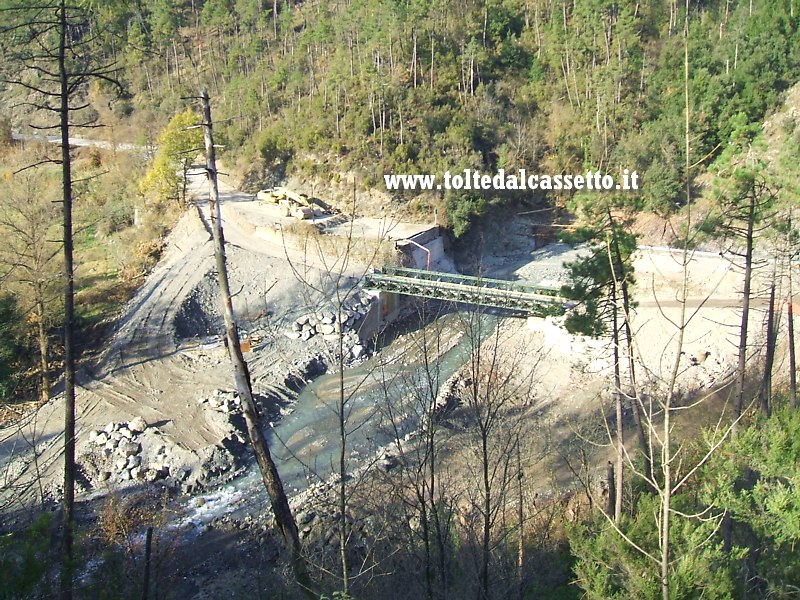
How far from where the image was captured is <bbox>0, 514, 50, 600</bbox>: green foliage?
5465 millimetres

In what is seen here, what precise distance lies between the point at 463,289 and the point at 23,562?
15828 millimetres

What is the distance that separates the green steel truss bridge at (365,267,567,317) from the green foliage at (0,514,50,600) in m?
12.8

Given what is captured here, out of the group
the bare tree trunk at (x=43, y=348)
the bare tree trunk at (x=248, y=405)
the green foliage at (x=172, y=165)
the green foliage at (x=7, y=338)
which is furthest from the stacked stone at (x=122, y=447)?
the green foliage at (x=172, y=165)

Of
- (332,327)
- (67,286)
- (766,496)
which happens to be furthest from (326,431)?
(766,496)

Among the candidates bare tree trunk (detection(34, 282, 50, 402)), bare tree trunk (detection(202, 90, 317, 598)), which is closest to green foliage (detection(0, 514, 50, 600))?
bare tree trunk (detection(202, 90, 317, 598))

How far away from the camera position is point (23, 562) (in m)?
5.62

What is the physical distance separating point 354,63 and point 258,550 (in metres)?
24.9

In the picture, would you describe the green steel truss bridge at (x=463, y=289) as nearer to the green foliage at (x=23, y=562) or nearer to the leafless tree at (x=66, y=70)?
the leafless tree at (x=66, y=70)

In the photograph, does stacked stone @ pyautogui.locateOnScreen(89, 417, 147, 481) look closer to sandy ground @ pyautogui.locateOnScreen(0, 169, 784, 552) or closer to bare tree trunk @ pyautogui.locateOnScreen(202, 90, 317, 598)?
sandy ground @ pyautogui.locateOnScreen(0, 169, 784, 552)

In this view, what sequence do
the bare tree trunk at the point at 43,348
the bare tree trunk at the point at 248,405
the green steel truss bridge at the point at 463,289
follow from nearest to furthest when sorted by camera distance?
the bare tree trunk at the point at 248,405 < the bare tree trunk at the point at 43,348 < the green steel truss bridge at the point at 463,289

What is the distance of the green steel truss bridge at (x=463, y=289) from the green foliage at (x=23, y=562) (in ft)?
42.0

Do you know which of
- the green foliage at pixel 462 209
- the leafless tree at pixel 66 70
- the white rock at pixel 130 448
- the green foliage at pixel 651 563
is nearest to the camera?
the green foliage at pixel 651 563

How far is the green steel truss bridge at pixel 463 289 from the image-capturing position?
62.7 ft

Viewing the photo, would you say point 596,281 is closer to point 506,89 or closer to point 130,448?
point 130,448
